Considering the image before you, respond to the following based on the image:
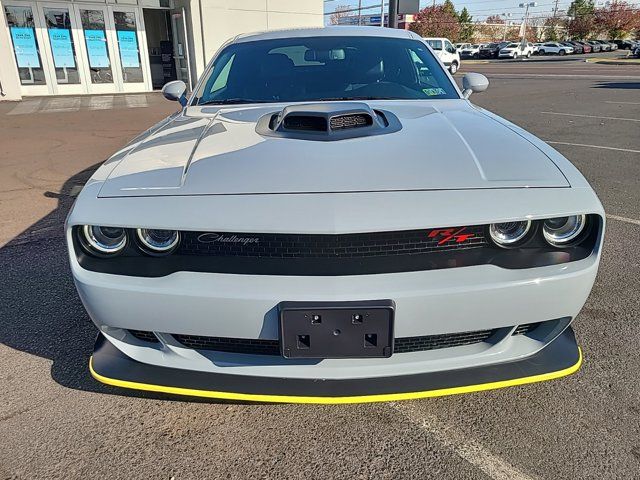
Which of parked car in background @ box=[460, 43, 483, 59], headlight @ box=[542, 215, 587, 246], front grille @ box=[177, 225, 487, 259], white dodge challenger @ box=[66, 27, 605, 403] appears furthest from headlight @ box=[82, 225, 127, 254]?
parked car in background @ box=[460, 43, 483, 59]

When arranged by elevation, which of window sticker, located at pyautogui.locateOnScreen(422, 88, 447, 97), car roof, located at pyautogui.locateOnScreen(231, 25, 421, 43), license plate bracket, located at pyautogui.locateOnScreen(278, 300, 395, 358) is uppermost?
car roof, located at pyautogui.locateOnScreen(231, 25, 421, 43)

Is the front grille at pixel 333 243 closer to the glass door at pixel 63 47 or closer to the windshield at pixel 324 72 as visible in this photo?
the windshield at pixel 324 72

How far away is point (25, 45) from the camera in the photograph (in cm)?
1359

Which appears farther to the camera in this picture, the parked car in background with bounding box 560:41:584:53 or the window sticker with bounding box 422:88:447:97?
the parked car in background with bounding box 560:41:584:53

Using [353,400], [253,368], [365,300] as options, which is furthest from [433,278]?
[253,368]

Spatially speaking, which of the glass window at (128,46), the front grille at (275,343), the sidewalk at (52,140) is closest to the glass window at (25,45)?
the sidewalk at (52,140)

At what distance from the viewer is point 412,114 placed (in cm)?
247

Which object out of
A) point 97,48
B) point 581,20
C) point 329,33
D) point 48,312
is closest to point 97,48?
point 97,48

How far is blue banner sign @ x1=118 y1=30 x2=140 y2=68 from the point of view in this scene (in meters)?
14.8

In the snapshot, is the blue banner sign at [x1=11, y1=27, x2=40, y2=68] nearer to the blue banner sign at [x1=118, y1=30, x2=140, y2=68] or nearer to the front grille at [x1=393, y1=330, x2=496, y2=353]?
the blue banner sign at [x1=118, y1=30, x2=140, y2=68]

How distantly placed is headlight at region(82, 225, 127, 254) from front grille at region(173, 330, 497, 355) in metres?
0.40

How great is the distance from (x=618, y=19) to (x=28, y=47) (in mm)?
76249

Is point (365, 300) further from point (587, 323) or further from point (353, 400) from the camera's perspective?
point (587, 323)

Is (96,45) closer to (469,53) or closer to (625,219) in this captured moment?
(625,219)
